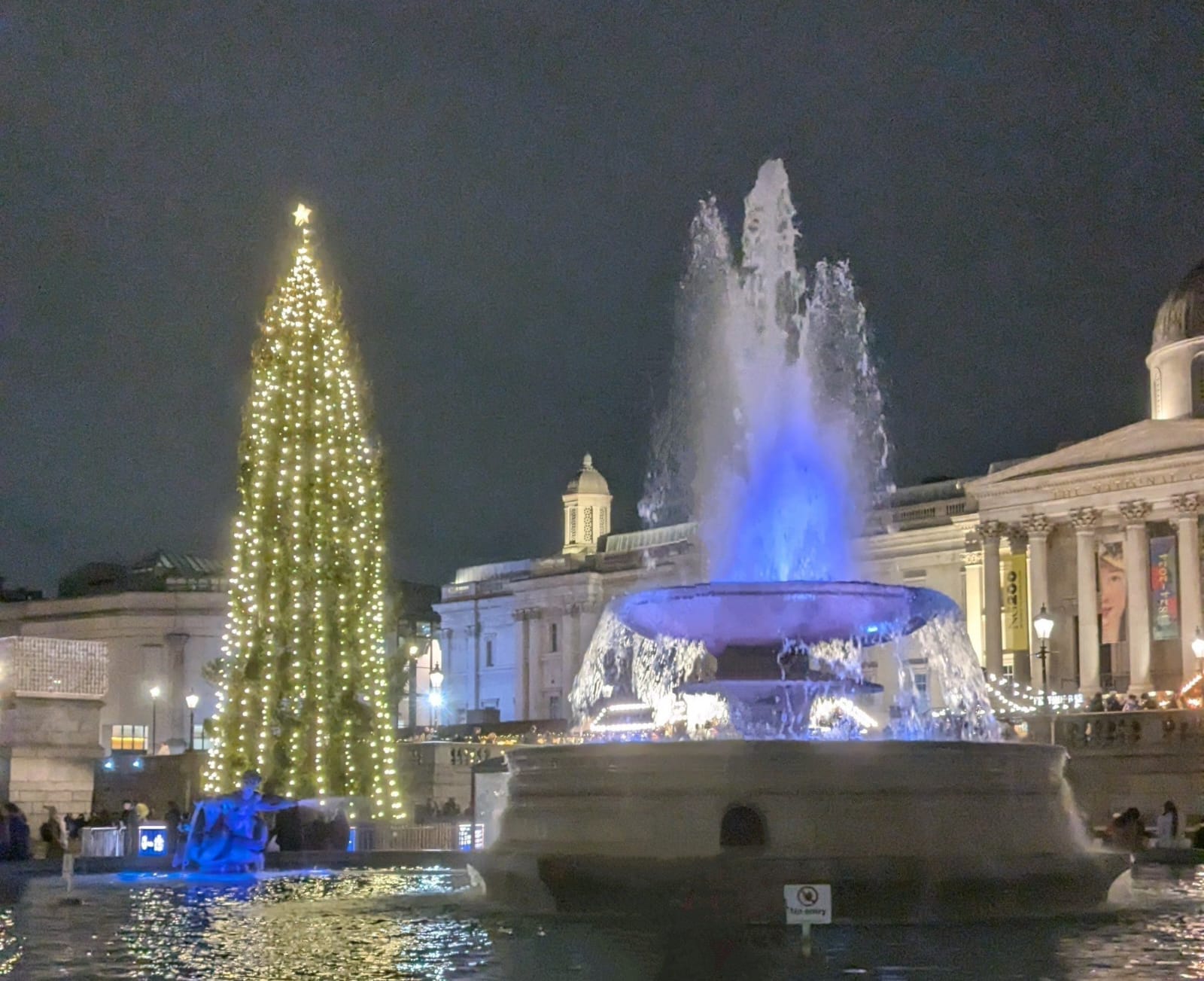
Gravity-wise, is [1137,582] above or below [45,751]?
above

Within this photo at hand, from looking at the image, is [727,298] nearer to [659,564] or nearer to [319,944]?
[319,944]

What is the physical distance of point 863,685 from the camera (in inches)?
672

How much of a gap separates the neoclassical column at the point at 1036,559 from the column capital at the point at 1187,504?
17.2 ft

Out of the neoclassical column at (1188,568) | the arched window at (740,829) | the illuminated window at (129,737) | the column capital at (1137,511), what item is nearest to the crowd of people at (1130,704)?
the neoclassical column at (1188,568)

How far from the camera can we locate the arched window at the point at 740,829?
41.4 feet

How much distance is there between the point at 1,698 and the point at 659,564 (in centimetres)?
5599

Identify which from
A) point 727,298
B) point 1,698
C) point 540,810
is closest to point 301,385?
point 1,698

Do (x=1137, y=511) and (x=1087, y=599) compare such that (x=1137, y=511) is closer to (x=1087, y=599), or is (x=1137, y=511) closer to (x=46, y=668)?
(x=1087, y=599)

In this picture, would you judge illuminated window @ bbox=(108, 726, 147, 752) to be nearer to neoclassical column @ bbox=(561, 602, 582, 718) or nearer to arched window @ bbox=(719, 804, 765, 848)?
neoclassical column @ bbox=(561, 602, 582, 718)

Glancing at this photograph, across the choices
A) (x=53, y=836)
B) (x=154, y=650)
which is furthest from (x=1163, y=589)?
(x=154, y=650)

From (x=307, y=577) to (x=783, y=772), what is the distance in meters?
15.4

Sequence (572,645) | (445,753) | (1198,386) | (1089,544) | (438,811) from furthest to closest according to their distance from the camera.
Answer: (572,645)
(1198,386)
(1089,544)
(445,753)
(438,811)

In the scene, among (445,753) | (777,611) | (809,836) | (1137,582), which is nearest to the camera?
(809,836)

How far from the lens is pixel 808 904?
1166 cm
